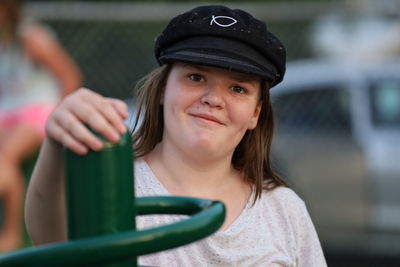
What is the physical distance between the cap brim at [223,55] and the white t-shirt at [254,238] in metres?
0.31

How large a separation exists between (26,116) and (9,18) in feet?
1.82

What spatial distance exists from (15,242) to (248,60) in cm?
344

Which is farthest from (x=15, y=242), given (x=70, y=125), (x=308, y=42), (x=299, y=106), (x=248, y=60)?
(x=308, y=42)

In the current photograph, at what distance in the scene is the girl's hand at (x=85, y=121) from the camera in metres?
1.23

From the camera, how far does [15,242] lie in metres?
5.11

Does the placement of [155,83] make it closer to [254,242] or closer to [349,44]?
[254,242]

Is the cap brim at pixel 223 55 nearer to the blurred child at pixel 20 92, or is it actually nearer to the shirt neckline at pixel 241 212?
the shirt neckline at pixel 241 212

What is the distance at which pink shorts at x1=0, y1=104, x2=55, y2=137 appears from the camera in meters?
5.17

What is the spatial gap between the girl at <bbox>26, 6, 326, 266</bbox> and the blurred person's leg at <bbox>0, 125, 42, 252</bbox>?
9.78 ft

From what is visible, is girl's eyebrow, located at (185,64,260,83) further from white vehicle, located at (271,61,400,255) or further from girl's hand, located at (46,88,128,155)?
white vehicle, located at (271,61,400,255)

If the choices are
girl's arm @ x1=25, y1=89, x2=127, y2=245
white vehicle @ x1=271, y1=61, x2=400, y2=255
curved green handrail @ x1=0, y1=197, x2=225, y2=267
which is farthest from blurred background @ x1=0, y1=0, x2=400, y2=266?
curved green handrail @ x1=0, y1=197, x2=225, y2=267

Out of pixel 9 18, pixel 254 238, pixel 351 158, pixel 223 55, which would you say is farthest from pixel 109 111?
pixel 351 158

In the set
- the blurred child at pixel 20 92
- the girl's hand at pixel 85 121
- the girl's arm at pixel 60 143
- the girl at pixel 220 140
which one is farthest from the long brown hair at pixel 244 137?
the blurred child at pixel 20 92

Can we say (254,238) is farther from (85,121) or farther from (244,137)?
(85,121)
